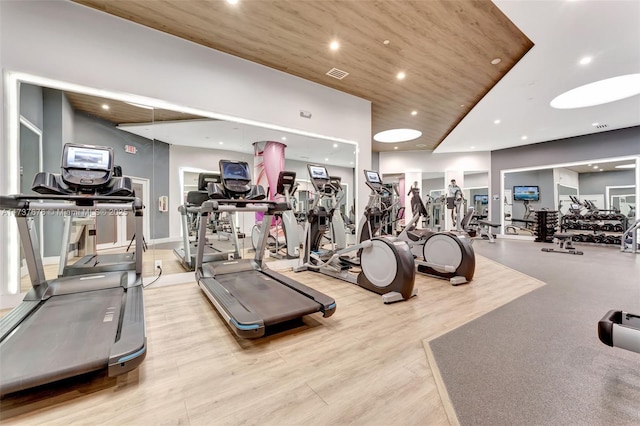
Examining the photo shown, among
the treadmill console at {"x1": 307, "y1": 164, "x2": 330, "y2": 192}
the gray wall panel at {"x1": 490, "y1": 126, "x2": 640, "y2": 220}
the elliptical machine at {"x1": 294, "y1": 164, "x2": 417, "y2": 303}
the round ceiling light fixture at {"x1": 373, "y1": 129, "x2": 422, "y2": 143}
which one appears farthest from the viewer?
the round ceiling light fixture at {"x1": 373, "y1": 129, "x2": 422, "y2": 143}

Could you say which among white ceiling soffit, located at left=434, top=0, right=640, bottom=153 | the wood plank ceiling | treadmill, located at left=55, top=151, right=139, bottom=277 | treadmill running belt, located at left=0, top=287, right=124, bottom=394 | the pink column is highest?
the wood plank ceiling

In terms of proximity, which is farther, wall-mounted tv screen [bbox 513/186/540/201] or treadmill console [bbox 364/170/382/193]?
wall-mounted tv screen [bbox 513/186/540/201]

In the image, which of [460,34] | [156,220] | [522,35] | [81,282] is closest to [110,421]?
[81,282]

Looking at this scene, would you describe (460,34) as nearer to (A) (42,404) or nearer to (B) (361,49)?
(B) (361,49)

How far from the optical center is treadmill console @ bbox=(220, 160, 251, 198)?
3.48 m

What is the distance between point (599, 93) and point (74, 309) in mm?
9774

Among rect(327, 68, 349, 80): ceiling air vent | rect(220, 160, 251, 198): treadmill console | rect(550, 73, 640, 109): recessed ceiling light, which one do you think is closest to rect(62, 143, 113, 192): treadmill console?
rect(220, 160, 251, 198): treadmill console

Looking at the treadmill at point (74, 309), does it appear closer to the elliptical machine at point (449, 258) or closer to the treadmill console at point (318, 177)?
the treadmill console at point (318, 177)

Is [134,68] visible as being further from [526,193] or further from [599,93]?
[526,193]

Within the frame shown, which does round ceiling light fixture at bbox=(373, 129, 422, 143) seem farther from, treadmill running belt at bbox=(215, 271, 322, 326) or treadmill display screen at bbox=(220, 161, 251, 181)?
treadmill running belt at bbox=(215, 271, 322, 326)

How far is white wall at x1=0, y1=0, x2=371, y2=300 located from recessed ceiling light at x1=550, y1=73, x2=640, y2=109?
562cm

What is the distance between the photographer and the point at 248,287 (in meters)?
2.85

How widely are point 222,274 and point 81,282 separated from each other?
137cm

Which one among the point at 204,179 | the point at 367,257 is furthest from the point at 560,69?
the point at 204,179
